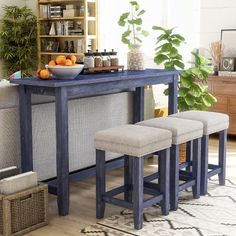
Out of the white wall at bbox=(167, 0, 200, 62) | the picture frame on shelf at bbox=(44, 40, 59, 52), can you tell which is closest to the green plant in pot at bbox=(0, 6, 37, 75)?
the picture frame on shelf at bbox=(44, 40, 59, 52)

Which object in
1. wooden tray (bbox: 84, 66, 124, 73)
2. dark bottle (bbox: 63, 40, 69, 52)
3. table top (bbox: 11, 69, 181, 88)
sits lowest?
table top (bbox: 11, 69, 181, 88)

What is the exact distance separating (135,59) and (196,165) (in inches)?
45.2

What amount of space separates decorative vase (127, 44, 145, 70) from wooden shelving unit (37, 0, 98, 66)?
10.6 ft

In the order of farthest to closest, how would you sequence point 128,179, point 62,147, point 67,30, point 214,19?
point 67,30, point 214,19, point 128,179, point 62,147

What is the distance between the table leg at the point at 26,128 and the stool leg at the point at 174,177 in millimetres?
1005

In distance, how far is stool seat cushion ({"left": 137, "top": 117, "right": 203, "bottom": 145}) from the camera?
328cm

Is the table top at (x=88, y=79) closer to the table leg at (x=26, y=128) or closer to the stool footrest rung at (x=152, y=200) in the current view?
the table leg at (x=26, y=128)

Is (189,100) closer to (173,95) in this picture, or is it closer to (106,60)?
(173,95)

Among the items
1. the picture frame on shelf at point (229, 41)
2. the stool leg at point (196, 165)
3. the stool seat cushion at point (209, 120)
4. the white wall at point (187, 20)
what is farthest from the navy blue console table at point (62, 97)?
the white wall at point (187, 20)

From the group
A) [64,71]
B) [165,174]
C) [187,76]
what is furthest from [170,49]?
[165,174]

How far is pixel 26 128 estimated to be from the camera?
3.38 meters

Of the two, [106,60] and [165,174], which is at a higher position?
[106,60]

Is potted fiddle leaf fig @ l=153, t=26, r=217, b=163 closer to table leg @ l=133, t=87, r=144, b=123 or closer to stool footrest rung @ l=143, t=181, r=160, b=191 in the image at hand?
table leg @ l=133, t=87, r=144, b=123

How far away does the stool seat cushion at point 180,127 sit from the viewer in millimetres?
3281
